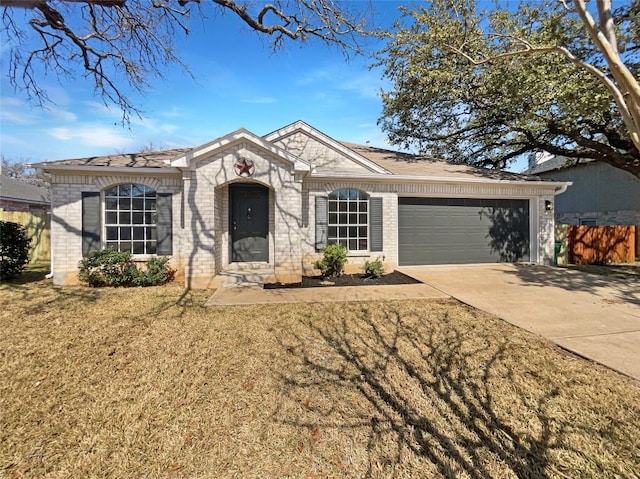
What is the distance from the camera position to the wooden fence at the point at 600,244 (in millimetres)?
12359

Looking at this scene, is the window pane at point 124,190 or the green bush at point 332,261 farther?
the green bush at point 332,261

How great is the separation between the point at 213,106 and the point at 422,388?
10836mm

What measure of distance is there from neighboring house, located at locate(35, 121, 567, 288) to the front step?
0.17 metres

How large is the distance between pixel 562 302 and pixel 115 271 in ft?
33.3

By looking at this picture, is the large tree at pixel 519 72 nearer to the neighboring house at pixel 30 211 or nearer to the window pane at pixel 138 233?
the window pane at pixel 138 233

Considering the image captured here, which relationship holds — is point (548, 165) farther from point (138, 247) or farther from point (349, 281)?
point (138, 247)

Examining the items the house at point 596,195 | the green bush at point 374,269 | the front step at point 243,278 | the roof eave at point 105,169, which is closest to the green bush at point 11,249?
the roof eave at point 105,169

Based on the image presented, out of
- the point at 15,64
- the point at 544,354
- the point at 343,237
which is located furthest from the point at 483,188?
the point at 15,64

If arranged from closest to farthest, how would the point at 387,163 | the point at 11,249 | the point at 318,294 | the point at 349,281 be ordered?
the point at 318,294, the point at 349,281, the point at 11,249, the point at 387,163

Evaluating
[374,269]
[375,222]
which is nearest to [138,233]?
[374,269]

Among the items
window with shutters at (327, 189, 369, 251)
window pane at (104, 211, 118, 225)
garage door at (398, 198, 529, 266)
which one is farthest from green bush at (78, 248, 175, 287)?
garage door at (398, 198, 529, 266)

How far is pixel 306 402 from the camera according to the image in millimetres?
2885

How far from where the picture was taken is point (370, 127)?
16656 millimetres

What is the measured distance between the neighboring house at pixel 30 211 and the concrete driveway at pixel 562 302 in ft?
41.6
